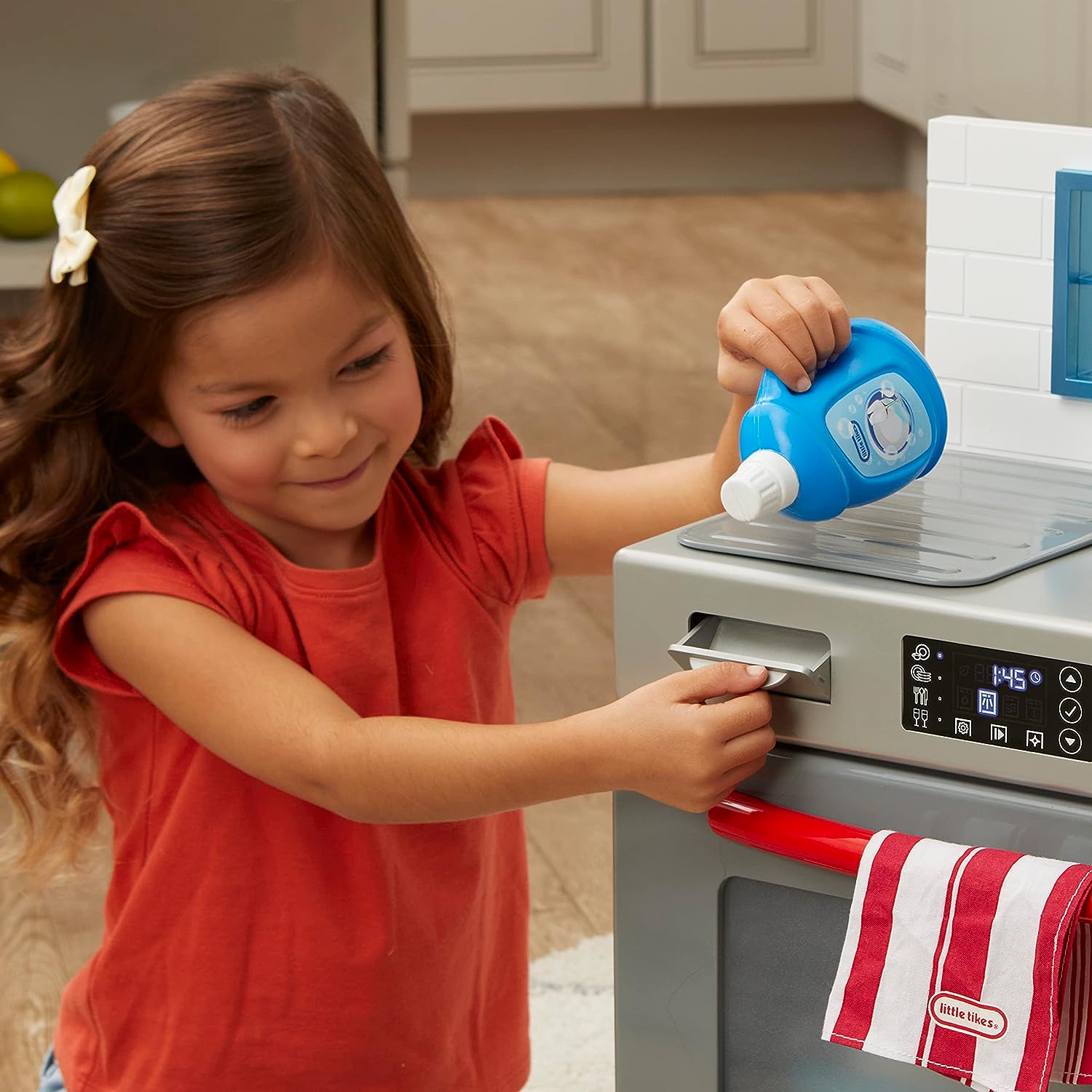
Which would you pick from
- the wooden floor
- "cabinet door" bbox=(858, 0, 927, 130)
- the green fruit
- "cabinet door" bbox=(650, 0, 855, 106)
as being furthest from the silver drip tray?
"cabinet door" bbox=(650, 0, 855, 106)

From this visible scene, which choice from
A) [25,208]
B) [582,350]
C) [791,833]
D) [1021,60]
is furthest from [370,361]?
[1021,60]

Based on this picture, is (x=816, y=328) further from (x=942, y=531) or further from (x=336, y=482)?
(x=336, y=482)

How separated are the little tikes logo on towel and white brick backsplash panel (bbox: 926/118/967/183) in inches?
17.8

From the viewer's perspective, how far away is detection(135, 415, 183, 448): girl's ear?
98 cm

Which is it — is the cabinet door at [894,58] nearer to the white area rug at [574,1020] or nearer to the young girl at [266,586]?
the white area rug at [574,1020]

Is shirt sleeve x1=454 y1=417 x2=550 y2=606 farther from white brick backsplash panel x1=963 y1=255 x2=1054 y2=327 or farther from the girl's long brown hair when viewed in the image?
white brick backsplash panel x1=963 y1=255 x2=1054 y2=327

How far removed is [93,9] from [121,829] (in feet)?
4.89

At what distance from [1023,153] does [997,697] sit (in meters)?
0.36

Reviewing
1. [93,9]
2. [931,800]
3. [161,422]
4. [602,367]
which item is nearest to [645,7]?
[602,367]

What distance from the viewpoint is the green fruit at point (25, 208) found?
2158mm

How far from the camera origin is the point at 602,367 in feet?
11.1

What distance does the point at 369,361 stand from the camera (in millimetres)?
928

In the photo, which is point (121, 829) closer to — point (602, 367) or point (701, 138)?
point (602, 367)

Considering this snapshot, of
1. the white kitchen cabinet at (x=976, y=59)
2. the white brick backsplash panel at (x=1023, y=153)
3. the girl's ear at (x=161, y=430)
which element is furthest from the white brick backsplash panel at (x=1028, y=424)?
the white kitchen cabinet at (x=976, y=59)
